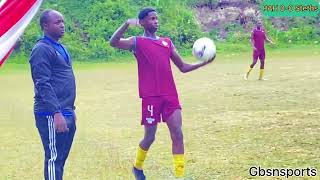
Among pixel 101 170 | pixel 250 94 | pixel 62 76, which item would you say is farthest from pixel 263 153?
pixel 250 94

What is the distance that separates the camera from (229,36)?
111 feet

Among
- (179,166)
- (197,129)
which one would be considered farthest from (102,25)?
(179,166)

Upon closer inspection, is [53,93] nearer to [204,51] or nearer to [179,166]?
[179,166]

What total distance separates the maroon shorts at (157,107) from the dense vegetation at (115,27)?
916 inches

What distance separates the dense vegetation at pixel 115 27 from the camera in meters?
30.0

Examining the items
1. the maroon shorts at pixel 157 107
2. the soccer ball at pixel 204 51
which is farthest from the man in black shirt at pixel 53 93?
the soccer ball at pixel 204 51

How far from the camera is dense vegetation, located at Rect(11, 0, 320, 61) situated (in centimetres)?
2995

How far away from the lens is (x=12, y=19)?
4.53 meters

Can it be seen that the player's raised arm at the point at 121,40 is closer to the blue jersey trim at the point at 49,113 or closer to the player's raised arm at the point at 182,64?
the player's raised arm at the point at 182,64

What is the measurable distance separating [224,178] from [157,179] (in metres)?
0.77

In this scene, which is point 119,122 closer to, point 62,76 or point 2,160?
point 2,160

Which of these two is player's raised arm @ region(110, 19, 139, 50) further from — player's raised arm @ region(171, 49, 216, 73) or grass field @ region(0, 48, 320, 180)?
grass field @ region(0, 48, 320, 180)

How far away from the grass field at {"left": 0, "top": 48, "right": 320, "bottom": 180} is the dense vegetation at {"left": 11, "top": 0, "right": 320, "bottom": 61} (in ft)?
35.8

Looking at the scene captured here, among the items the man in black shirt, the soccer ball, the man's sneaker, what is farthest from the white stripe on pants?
Answer: the soccer ball
